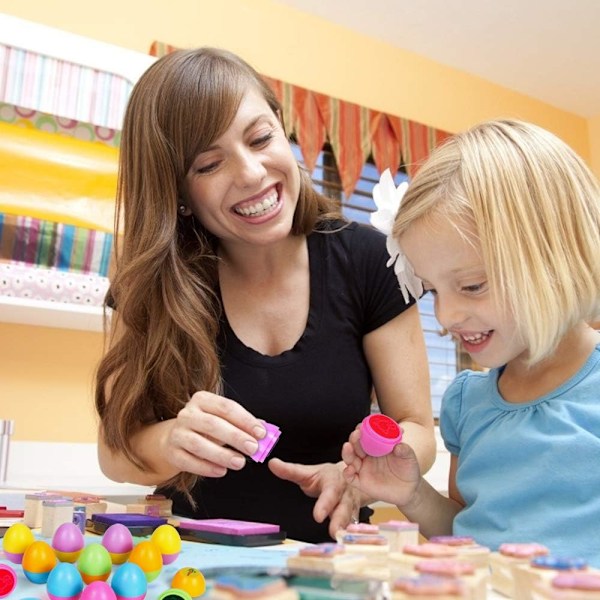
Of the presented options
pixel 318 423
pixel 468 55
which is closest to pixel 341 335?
pixel 318 423

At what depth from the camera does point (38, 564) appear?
577 mm

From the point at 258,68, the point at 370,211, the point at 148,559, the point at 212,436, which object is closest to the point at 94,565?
the point at 148,559

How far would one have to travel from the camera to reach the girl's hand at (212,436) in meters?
0.81

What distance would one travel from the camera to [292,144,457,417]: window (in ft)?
10.5

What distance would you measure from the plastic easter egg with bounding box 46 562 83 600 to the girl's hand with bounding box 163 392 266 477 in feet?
0.96

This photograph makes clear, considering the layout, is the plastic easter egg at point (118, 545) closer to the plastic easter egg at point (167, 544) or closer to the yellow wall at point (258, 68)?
the plastic easter egg at point (167, 544)

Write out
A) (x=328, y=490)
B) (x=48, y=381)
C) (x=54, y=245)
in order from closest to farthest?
(x=328, y=490), (x=54, y=245), (x=48, y=381)

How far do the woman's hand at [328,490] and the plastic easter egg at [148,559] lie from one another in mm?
299

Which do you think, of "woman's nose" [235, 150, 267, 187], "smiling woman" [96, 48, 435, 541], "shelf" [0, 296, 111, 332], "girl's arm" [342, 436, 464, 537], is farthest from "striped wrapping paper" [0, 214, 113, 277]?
"girl's arm" [342, 436, 464, 537]

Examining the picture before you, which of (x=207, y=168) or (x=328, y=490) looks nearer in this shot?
(x=328, y=490)

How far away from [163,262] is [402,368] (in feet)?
1.33

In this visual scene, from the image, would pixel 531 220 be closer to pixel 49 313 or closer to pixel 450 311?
pixel 450 311

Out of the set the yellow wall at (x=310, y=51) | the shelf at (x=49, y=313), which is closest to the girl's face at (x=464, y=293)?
the shelf at (x=49, y=313)

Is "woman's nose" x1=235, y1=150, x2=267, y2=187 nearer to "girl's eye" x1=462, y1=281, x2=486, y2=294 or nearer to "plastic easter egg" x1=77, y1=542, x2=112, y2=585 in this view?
"girl's eye" x1=462, y1=281, x2=486, y2=294
